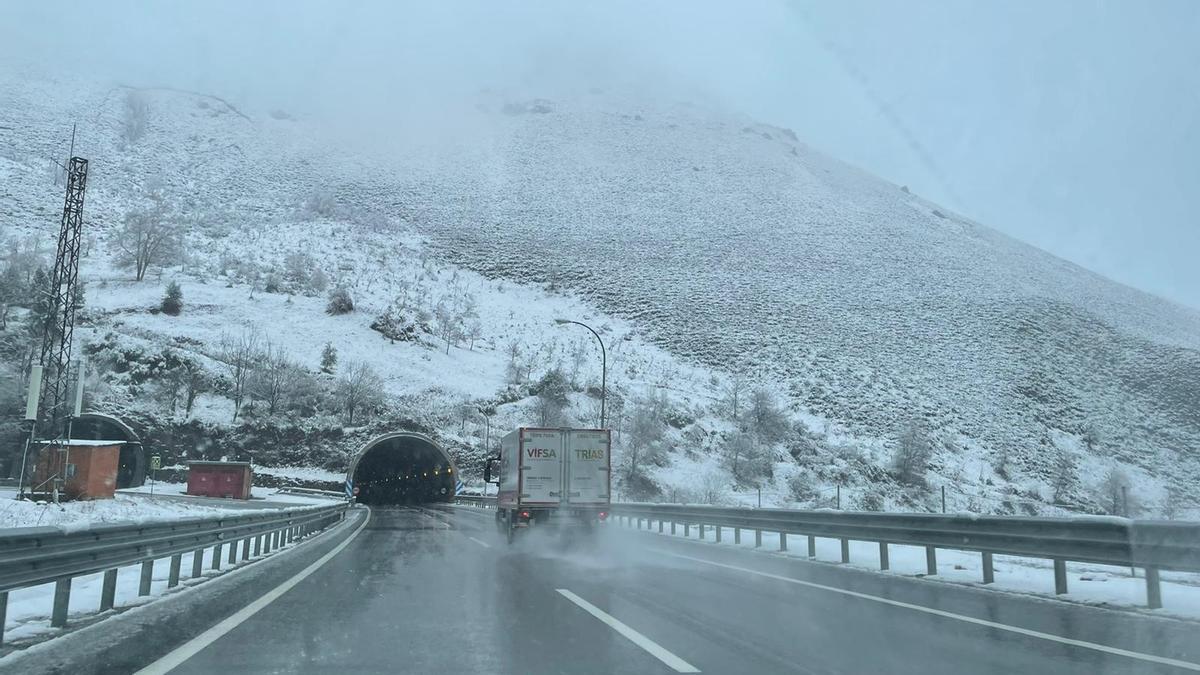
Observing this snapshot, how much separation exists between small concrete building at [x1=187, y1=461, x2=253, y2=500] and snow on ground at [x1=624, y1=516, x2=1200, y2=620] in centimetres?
3494

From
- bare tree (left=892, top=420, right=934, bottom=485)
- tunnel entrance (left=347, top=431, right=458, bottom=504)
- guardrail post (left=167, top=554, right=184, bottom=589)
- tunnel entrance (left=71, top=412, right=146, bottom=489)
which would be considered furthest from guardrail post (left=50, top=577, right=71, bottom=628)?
bare tree (left=892, top=420, right=934, bottom=485)

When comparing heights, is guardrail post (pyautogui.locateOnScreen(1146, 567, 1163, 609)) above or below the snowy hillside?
below

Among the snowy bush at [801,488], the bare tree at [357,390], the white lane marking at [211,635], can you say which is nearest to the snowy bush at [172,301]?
the bare tree at [357,390]

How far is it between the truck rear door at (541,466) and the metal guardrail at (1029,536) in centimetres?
528

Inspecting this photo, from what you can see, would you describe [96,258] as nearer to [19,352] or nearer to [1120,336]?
[19,352]

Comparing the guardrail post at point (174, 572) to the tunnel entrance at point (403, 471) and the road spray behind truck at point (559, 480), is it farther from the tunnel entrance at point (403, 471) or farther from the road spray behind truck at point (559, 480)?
the tunnel entrance at point (403, 471)

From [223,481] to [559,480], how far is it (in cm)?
3231

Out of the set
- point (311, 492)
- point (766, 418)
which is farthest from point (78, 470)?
point (766, 418)

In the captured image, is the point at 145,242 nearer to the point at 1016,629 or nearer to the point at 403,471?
the point at 403,471

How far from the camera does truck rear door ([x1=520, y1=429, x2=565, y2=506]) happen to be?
68.6ft

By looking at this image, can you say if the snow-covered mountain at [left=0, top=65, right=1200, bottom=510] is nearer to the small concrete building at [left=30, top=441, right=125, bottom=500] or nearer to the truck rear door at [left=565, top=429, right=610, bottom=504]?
the small concrete building at [left=30, top=441, right=125, bottom=500]

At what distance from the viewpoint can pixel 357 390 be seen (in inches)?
2459

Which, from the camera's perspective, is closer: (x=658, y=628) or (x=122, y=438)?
(x=658, y=628)

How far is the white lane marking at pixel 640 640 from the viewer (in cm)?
650
